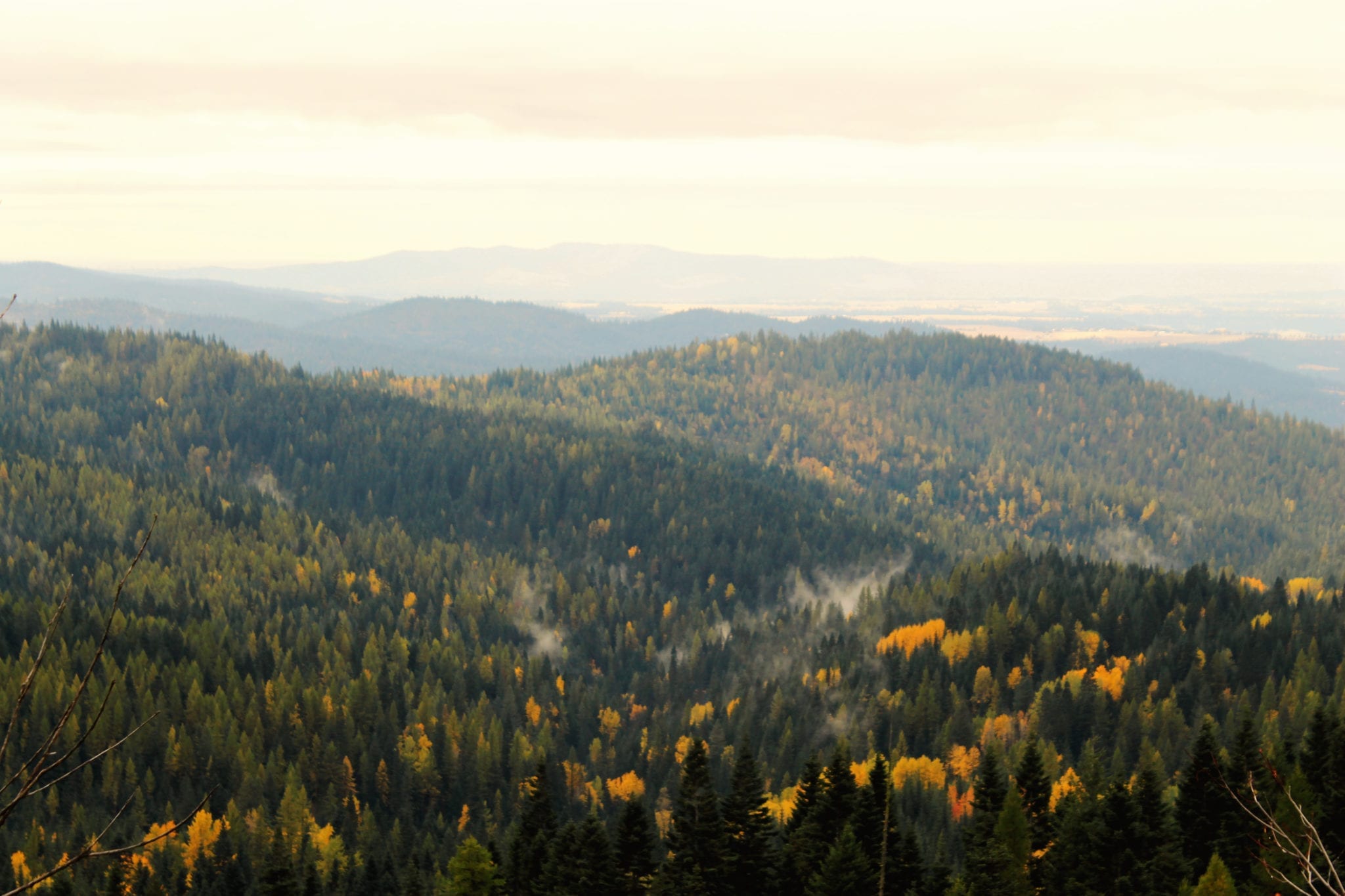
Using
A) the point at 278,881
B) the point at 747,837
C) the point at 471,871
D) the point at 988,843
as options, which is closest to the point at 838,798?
the point at 747,837

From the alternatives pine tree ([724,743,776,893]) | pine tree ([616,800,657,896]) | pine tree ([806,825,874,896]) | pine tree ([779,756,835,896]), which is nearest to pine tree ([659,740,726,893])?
pine tree ([724,743,776,893])

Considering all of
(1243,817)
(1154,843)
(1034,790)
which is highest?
(1243,817)

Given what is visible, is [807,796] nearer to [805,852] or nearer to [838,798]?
[838,798]

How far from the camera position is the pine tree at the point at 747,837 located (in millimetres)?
91250

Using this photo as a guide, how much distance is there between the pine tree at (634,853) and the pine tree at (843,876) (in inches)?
640

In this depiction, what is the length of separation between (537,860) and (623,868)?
520 inches

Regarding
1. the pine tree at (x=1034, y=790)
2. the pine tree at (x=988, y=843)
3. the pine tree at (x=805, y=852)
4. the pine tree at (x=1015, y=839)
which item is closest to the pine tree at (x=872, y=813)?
the pine tree at (x=805, y=852)

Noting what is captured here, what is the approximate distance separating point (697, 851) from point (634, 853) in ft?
20.9

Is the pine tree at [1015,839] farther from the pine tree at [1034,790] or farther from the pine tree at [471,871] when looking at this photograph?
the pine tree at [471,871]

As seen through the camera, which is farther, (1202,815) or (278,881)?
(278,881)

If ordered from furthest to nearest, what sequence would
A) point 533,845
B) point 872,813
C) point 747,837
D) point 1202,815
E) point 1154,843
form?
point 533,845 < point 1202,815 < point 872,813 < point 747,837 < point 1154,843

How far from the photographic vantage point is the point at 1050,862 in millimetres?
95562

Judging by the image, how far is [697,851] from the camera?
9088 centimetres

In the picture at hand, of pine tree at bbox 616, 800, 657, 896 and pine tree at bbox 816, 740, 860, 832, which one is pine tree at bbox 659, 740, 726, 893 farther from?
pine tree at bbox 816, 740, 860, 832
